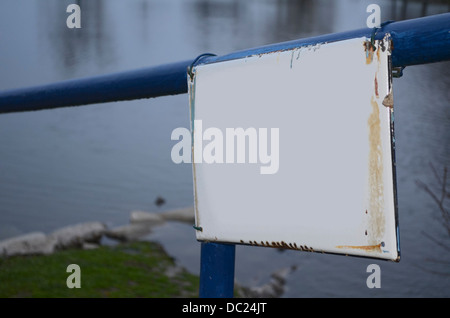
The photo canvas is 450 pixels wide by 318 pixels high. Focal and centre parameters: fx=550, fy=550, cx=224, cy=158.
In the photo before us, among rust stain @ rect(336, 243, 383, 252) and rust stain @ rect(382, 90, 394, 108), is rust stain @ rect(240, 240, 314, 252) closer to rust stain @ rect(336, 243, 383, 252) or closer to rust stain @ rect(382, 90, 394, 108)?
rust stain @ rect(336, 243, 383, 252)

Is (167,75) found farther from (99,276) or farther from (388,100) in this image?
(99,276)

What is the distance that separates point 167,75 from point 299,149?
1.29 feet

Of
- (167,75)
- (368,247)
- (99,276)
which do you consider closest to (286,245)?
(368,247)

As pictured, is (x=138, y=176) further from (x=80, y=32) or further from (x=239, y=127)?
(x=80, y=32)

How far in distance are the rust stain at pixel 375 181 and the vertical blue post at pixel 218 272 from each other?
0.34m

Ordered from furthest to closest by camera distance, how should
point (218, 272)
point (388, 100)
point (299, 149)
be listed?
point (218, 272)
point (299, 149)
point (388, 100)

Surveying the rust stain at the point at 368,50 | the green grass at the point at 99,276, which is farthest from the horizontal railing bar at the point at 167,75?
the green grass at the point at 99,276

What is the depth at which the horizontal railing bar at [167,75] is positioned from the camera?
2.72 feet

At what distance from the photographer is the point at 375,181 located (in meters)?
0.85

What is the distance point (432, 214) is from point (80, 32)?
2130 centimetres

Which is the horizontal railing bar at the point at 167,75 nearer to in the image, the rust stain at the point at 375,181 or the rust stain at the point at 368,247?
the rust stain at the point at 375,181

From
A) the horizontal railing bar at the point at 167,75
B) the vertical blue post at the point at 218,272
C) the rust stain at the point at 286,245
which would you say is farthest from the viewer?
the vertical blue post at the point at 218,272

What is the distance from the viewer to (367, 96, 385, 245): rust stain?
848 millimetres

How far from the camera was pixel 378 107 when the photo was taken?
33.2 inches
